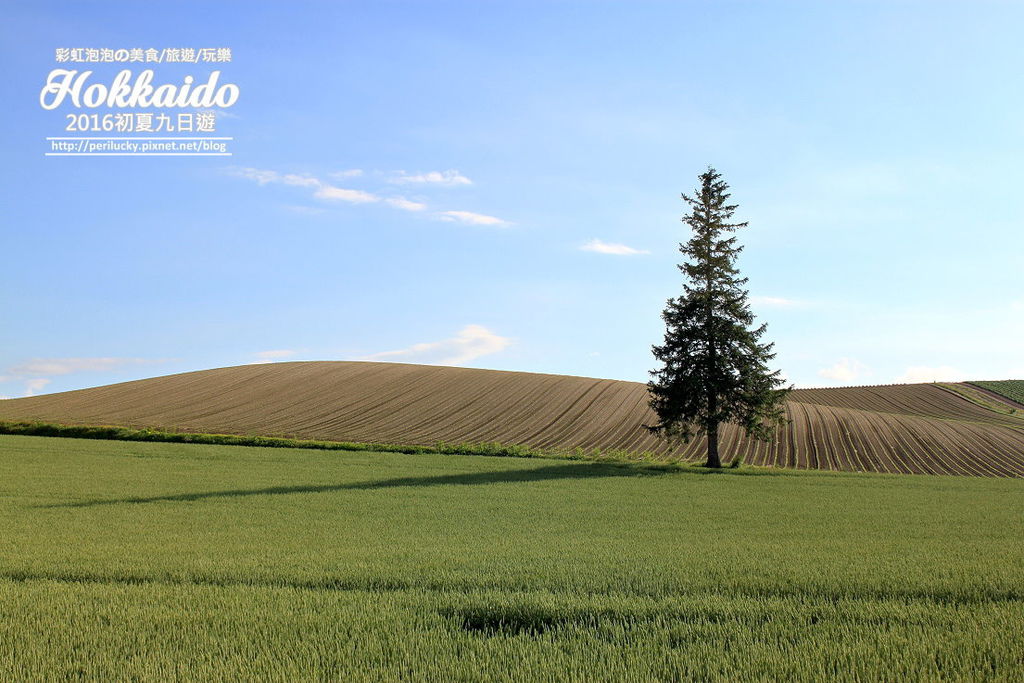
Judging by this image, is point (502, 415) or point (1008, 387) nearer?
point (502, 415)

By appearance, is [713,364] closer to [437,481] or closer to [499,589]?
[437,481]

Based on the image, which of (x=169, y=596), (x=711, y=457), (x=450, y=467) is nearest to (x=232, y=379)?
(x=450, y=467)

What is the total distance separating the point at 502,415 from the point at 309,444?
18472mm

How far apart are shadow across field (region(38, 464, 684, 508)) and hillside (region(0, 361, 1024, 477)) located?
1237cm

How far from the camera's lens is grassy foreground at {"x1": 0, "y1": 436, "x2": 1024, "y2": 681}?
6918 mm

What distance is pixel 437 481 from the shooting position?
30469 mm

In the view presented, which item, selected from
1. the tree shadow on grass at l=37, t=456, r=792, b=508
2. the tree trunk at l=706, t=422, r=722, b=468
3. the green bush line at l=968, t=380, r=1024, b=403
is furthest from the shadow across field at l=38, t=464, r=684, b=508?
the green bush line at l=968, t=380, r=1024, b=403

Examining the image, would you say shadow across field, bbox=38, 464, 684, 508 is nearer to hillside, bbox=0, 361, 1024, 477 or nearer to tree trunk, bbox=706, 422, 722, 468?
tree trunk, bbox=706, 422, 722, 468

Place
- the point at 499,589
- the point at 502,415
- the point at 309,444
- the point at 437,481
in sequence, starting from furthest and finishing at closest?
the point at 502,415
the point at 309,444
the point at 437,481
the point at 499,589

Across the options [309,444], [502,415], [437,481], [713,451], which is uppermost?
[502,415]

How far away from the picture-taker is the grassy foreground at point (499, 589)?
6.92 metres

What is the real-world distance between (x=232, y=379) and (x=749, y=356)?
57.8 m

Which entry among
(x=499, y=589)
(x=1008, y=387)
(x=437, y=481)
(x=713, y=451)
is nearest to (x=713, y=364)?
(x=713, y=451)

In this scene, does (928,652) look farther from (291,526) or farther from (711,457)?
(711,457)
